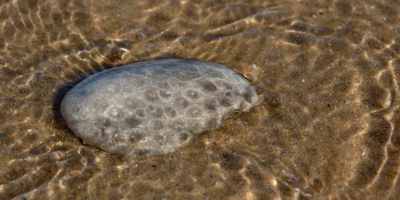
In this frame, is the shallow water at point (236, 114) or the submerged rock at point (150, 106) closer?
the shallow water at point (236, 114)

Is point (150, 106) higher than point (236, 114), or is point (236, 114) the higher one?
point (150, 106)

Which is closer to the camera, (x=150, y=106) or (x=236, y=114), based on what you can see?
(x=150, y=106)

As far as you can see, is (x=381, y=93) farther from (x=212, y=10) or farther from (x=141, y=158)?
(x=141, y=158)

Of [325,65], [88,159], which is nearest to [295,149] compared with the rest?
[325,65]

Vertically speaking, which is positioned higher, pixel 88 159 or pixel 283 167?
pixel 88 159
